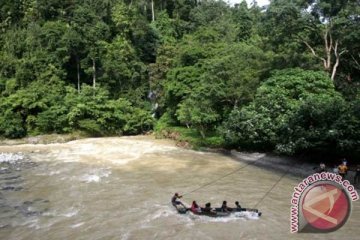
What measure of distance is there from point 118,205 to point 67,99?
23913 millimetres

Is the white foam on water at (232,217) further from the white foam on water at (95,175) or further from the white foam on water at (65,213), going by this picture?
the white foam on water at (95,175)

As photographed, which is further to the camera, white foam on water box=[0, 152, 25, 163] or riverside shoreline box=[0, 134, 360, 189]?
white foam on water box=[0, 152, 25, 163]

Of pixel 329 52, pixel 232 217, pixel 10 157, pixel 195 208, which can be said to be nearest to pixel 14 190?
pixel 10 157

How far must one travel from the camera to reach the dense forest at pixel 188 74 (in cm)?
2716

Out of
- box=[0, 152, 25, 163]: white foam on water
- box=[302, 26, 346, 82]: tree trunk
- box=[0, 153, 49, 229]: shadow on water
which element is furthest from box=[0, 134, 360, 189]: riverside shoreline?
box=[302, 26, 346, 82]: tree trunk

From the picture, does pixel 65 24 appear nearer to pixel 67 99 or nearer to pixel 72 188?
pixel 67 99

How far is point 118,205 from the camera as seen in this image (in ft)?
60.5

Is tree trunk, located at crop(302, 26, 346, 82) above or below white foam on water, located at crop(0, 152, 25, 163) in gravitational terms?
above

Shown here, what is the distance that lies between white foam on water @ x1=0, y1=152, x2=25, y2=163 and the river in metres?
0.07

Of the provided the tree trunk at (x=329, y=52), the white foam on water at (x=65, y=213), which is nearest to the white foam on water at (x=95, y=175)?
the white foam on water at (x=65, y=213)

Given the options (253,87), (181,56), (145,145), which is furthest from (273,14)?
(145,145)

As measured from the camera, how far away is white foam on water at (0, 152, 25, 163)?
28.1m

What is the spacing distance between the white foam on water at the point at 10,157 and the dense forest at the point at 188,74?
23.5 feet

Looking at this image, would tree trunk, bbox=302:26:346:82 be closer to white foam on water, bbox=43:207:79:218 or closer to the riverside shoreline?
the riverside shoreline
